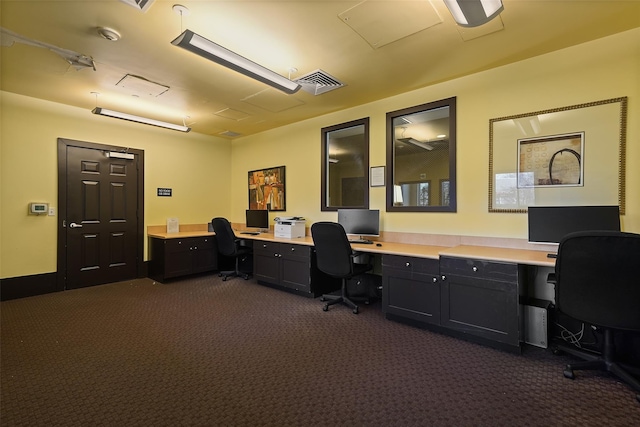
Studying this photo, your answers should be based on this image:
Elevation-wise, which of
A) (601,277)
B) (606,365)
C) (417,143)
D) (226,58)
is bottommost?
(606,365)

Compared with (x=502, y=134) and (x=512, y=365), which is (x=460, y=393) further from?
(x=502, y=134)

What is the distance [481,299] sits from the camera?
2.71 m

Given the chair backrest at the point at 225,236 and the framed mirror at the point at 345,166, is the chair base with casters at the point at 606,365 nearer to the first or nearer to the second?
the framed mirror at the point at 345,166

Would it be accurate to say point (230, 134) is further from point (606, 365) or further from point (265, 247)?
point (606, 365)

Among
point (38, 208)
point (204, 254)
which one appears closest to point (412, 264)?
point (204, 254)

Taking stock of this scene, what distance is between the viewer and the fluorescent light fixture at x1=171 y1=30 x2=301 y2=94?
222cm

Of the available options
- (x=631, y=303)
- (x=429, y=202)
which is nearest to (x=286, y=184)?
(x=429, y=202)

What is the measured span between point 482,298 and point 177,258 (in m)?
4.63

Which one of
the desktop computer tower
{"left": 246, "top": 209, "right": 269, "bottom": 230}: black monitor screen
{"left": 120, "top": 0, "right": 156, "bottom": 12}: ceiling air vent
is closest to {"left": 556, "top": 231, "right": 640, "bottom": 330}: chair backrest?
the desktop computer tower

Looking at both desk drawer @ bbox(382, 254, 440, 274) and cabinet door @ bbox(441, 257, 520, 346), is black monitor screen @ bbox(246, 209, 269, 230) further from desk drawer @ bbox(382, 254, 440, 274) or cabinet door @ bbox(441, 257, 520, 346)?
cabinet door @ bbox(441, 257, 520, 346)

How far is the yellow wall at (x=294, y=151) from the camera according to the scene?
276cm

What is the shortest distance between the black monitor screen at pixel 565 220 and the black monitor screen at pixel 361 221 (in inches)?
67.7

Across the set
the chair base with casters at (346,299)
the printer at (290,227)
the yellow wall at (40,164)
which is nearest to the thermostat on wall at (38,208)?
the yellow wall at (40,164)

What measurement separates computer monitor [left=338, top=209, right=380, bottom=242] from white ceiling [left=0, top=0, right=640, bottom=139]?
1637 millimetres
